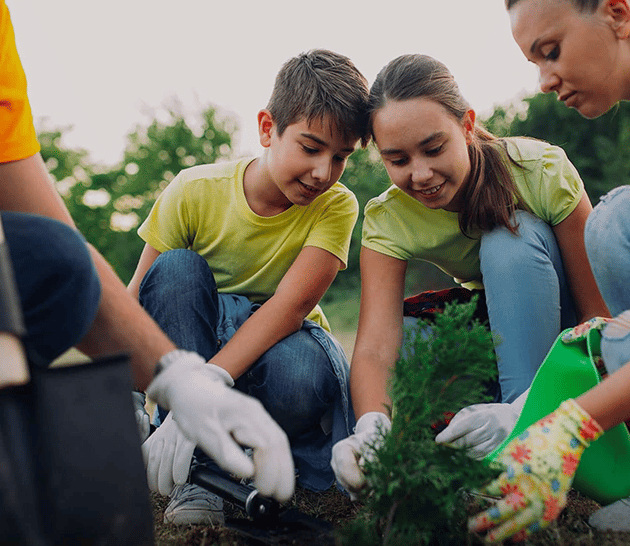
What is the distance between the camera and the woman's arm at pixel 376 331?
1.72 meters

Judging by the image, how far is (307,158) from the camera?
76.4 inches

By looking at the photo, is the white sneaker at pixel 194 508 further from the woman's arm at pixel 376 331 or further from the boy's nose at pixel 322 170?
the boy's nose at pixel 322 170

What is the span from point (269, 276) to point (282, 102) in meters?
0.58

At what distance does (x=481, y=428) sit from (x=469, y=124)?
0.99m

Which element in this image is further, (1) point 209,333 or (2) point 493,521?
(1) point 209,333

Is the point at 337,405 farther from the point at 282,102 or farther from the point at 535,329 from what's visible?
the point at 282,102

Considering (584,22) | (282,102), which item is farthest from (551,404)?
(282,102)

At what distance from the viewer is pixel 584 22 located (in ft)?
5.23

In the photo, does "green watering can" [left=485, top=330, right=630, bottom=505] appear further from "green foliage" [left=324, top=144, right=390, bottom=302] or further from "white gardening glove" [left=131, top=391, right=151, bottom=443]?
"green foliage" [left=324, top=144, right=390, bottom=302]

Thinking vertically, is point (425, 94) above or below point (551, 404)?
above

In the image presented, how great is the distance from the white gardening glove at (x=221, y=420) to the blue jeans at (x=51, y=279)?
0.18 m

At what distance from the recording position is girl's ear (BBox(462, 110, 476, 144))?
2.00 m

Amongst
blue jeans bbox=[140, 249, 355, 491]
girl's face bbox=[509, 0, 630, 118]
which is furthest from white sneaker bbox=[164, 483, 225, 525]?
girl's face bbox=[509, 0, 630, 118]

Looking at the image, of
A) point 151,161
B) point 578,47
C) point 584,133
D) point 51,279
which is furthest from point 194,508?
point 151,161
